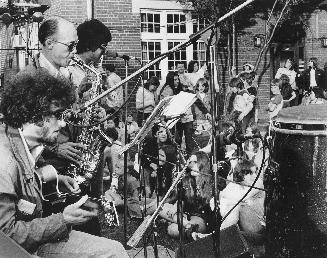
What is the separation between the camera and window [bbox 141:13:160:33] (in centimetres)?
1332

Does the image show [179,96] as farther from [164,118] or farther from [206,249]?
[206,249]

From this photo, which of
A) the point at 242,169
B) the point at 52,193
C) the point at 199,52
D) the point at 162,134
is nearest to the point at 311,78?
the point at 199,52

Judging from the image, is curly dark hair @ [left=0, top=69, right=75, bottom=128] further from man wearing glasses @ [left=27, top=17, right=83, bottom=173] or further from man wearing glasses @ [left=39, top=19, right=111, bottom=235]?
man wearing glasses @ [left=27, top=17, right=83, bottom=173]

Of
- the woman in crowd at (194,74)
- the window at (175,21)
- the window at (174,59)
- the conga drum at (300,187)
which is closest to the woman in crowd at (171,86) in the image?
the woman in crowd at (194,74)

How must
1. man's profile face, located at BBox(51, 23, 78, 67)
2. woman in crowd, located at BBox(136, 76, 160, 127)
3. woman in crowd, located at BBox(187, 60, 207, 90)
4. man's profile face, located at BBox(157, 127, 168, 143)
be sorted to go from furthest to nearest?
1. woman in crowd, located at BBox(187, 60, 207, 90)
2. woman in crowd, located at BBox(136, 76, 160, 127)
3. man's profile face, located at BBox(157, 127, 168, 143)
4. man's profile face, located at BBox(51, 23, 78, 67)

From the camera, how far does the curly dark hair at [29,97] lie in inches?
107

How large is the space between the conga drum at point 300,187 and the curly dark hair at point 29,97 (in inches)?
72.2

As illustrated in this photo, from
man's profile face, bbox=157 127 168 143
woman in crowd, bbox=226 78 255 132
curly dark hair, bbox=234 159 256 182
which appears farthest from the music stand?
woman in crowd, bbox=226 78 255 132

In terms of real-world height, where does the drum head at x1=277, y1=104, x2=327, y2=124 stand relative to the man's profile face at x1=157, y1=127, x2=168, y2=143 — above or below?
above

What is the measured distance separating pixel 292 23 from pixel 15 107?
13.1 m

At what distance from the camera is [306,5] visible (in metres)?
14.4

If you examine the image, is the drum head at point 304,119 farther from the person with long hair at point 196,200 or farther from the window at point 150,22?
the window at point 150,22

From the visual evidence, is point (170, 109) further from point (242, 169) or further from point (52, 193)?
point (242, 169)

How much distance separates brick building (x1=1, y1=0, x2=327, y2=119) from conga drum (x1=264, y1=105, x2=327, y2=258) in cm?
885
